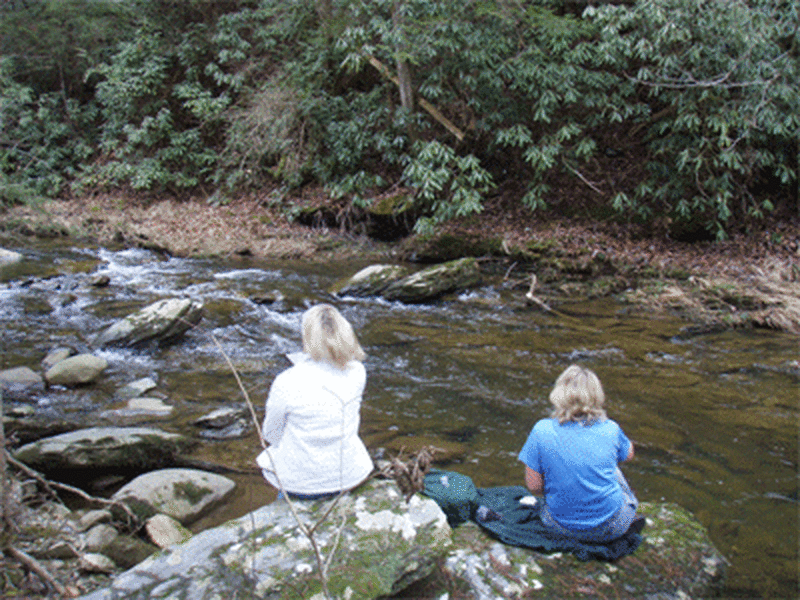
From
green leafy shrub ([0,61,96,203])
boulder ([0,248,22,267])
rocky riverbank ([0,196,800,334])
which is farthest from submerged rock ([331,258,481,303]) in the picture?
green leafy shrub ([0,61,96,203])

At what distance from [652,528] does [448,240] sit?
8896 millimetres

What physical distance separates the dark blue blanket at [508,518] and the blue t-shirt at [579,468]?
0.34ft

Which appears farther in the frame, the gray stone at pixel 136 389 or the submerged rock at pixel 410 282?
the submerged rock at pixel 410 282

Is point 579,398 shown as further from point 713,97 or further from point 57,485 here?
point 713,97

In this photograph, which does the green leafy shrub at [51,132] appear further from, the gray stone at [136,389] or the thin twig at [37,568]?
the thin twig at [37,568]

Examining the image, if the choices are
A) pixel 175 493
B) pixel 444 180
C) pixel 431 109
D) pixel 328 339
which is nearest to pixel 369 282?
pixel 444 180

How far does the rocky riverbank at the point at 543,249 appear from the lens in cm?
828

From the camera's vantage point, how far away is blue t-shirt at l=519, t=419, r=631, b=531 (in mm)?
2625

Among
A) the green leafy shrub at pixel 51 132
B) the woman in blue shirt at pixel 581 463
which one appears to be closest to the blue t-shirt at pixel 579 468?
the woman in blue shirt at pixel 581 463

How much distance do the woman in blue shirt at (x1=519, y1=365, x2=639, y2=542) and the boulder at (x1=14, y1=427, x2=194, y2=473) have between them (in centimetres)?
263

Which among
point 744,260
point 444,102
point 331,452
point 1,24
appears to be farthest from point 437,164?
point 1,24

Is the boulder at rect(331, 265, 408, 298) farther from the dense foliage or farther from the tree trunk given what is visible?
the tree trunk

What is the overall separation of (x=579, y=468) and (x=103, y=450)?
2953 millimetres

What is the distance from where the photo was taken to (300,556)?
226 centimetres
